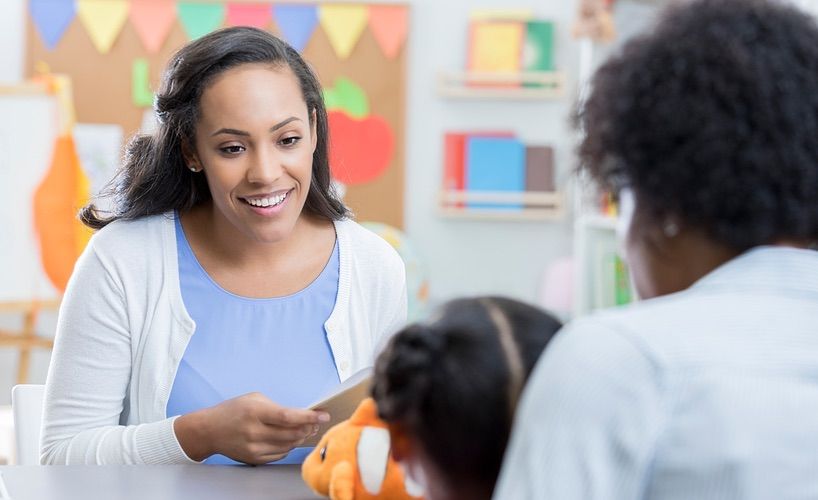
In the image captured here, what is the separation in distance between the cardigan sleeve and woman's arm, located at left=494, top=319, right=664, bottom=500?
0.89 metres

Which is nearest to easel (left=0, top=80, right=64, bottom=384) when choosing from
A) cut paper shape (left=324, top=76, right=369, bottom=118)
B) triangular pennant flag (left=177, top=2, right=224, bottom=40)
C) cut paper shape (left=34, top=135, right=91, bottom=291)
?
cut paper shape (left=34, top=135, right=91, bottom=291)

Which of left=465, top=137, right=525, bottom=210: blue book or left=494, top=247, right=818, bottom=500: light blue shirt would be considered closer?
left=494, top=247, right=818, bottom=500: light blue shirt

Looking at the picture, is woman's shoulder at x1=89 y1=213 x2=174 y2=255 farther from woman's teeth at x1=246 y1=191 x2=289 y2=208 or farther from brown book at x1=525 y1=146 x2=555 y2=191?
brown book at x1=525 y1=146 x2=555 y2=191

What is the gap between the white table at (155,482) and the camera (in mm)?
1088

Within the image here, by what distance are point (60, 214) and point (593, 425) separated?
3618mm

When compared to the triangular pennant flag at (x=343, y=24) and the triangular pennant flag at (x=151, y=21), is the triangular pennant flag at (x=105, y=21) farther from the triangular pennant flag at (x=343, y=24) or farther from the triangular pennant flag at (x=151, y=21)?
the triangular pennant flag at (x=343, y=24)

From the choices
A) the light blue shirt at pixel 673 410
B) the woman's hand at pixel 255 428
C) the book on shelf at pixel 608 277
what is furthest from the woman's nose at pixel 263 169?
the book on shelf at pixel 608 277

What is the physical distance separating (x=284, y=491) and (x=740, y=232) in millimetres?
645

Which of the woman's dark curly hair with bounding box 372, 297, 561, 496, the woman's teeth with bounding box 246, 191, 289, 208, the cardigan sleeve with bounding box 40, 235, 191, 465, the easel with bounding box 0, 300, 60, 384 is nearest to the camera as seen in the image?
the woman's dark curly hair with bounding box 372, 297, 561, 496

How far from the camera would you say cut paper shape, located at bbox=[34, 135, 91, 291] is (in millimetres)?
3875

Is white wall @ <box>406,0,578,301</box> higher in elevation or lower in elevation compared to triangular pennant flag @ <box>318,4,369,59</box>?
lower

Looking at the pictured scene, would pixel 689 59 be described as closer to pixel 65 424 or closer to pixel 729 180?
pixel 729 180

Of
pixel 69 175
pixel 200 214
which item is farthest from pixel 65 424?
pixel 69 175

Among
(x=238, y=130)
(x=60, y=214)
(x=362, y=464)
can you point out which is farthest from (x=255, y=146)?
(x=60, y=214)
